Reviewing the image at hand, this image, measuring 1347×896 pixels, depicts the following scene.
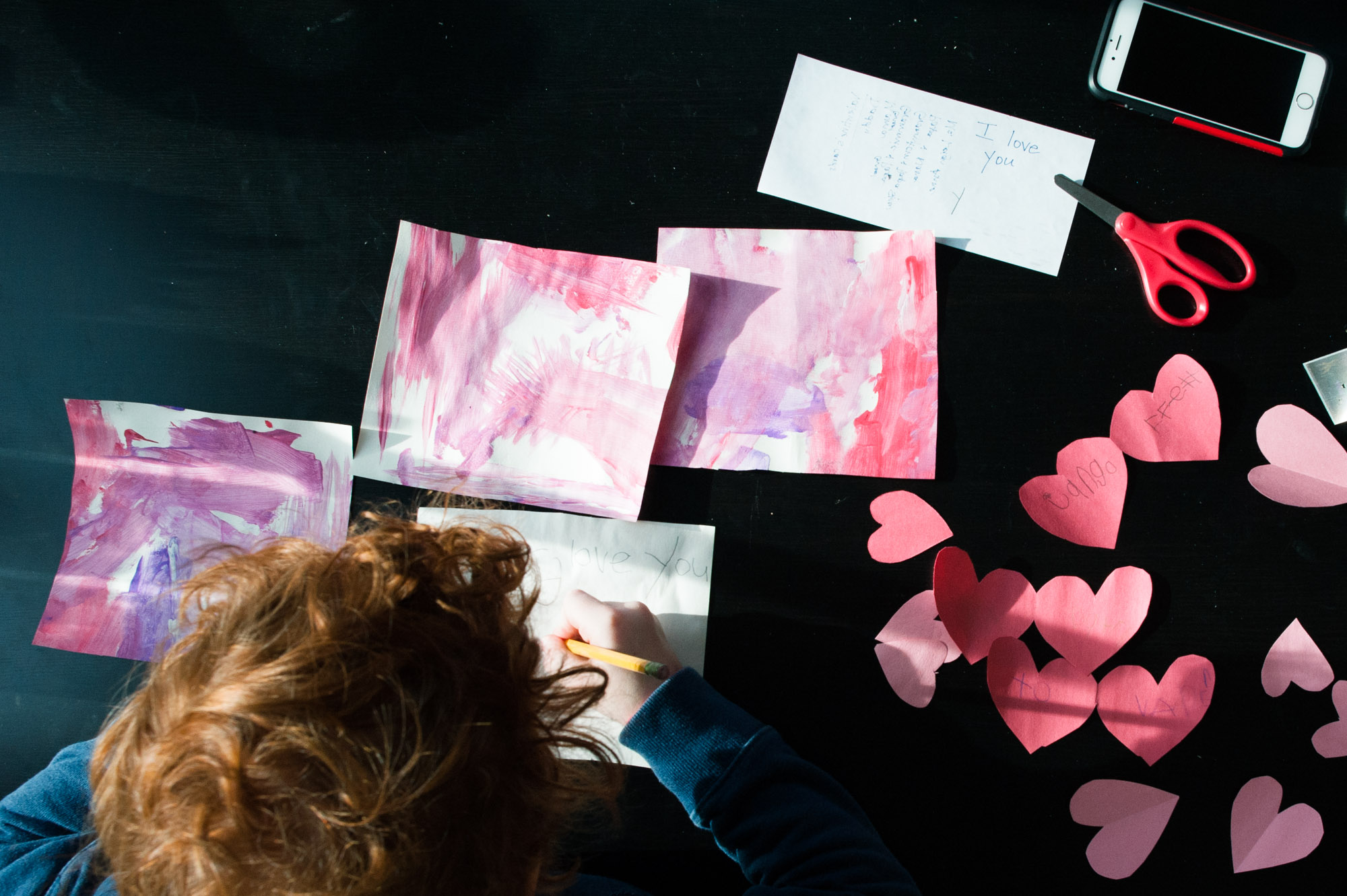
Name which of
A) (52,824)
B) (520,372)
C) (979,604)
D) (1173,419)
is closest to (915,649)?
(979,604)

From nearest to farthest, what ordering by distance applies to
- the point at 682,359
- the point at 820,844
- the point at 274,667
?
the point at 274,667, the point at 820,844, the point at 682,359

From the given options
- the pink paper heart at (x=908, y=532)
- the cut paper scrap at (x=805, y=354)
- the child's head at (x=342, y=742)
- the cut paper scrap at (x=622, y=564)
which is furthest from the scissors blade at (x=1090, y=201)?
the child's head at (x=342, y=742)

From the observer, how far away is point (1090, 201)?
64cm

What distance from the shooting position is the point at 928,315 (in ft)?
2.09

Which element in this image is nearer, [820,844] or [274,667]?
[274,667]

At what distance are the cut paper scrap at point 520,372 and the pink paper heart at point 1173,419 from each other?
1.21 feet

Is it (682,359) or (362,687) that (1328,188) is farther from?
(362,687)

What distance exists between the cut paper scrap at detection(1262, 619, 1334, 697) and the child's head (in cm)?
53

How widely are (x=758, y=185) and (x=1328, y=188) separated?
464 millimetres

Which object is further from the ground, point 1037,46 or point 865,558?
point 1037,46

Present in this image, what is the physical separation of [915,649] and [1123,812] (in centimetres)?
20

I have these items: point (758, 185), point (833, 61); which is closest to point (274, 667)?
point (758, 185)

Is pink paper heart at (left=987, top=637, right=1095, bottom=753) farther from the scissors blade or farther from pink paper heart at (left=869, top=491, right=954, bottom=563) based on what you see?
the scissors blade

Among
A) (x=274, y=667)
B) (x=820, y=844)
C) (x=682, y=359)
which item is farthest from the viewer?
(x=682, y=359)
